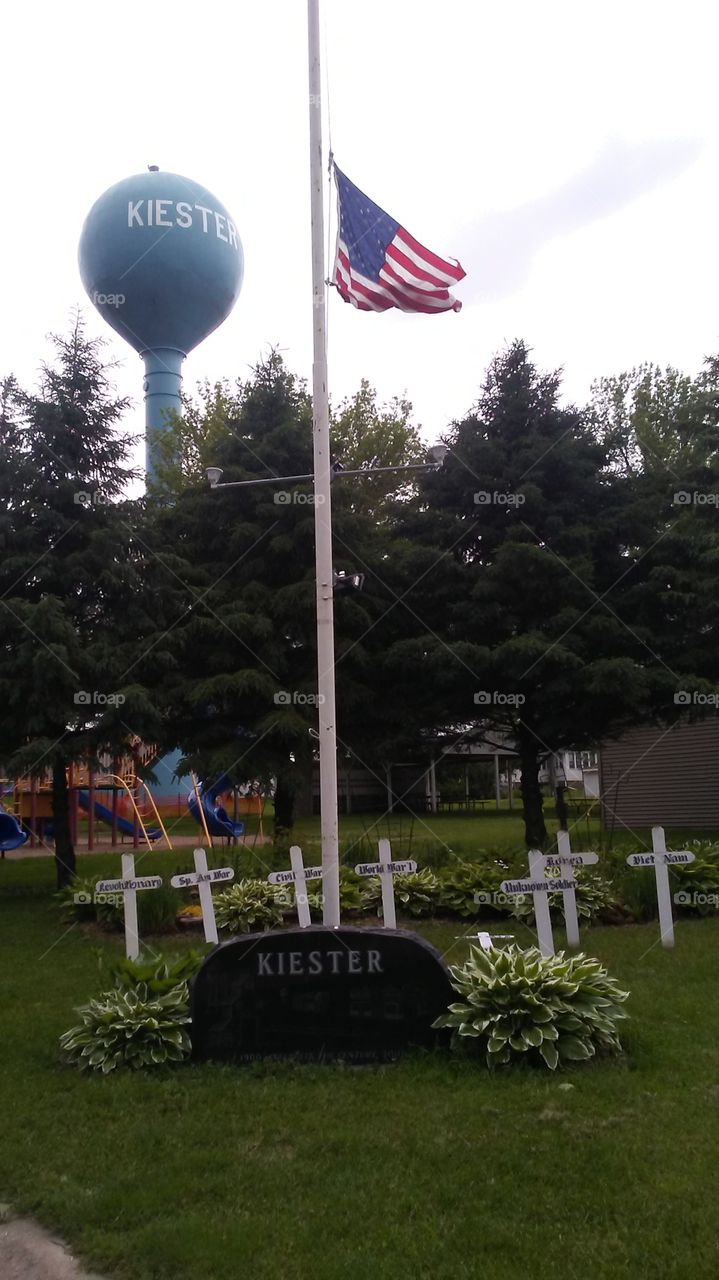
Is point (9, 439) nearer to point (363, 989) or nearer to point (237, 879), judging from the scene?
point (237, 879)

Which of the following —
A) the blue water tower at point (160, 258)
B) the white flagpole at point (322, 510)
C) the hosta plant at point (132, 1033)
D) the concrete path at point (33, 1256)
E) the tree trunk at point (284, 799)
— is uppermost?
the blue water tower at point (160, 258)

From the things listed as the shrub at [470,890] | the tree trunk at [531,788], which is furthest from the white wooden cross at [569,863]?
the tree trunk at [531,788]

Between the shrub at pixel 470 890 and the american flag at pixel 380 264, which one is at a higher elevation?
the american flag at pixel 380 264

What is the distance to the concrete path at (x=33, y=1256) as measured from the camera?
4.16m

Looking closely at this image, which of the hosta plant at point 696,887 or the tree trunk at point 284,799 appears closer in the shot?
the hosta plant at point 696,887

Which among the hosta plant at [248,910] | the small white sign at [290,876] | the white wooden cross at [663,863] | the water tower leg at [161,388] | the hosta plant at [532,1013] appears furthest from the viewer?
the water tower leg at [161,388]

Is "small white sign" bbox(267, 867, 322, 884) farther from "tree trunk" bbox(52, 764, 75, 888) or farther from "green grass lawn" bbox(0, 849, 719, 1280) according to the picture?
"tree trunk" bbox(52, 764, 75, 888)

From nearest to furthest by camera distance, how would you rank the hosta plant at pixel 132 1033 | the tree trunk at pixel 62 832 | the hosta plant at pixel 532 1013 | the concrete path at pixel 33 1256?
the concrete path at pixel 33 1256 → the hosta plant at pixel 532 1013 → the hosta plant at pixel 132 1033 → the tree trunk at pixel 62 832

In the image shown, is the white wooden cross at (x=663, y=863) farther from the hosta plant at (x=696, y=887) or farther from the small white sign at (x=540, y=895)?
the hosta plant at (x=696, y=887)

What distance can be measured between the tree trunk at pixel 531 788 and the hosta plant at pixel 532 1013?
9946mm

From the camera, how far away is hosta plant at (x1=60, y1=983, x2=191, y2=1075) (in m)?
6.57

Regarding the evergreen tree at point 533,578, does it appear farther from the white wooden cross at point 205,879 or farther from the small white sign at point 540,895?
the small white sign at point 540,895

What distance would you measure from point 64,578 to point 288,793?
4502 mm

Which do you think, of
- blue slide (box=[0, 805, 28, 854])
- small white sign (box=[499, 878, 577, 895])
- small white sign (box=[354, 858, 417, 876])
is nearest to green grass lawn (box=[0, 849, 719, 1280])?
small white sign (box=[499, 878, 577, 895])
